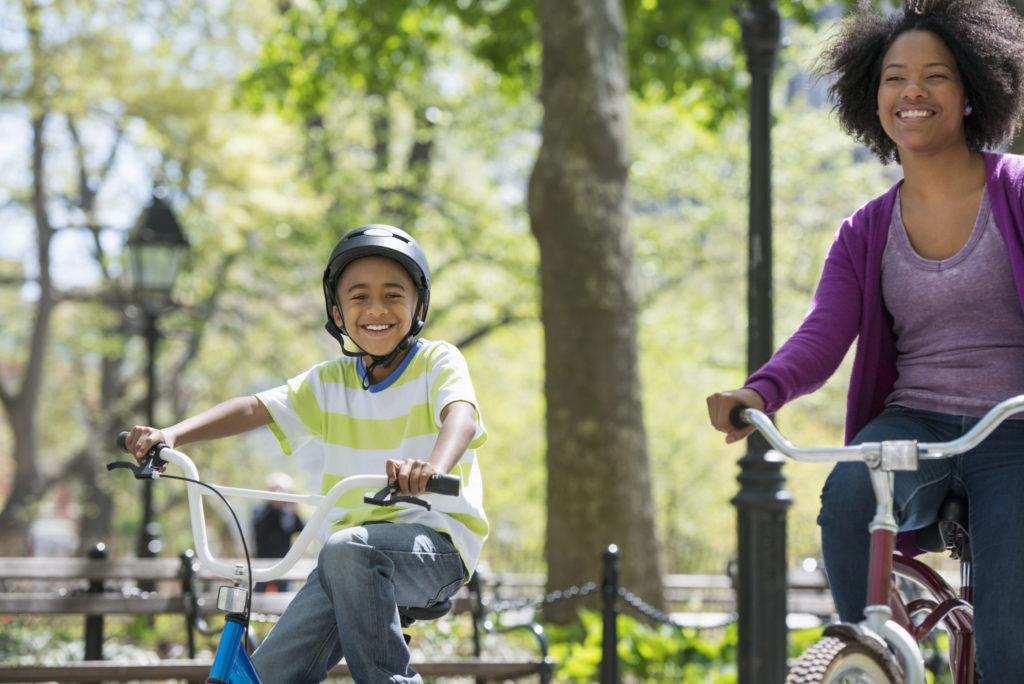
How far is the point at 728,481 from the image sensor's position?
81.1ft

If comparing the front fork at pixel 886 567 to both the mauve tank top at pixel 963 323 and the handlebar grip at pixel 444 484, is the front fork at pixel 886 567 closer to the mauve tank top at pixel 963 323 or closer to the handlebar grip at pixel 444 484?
the mauve tank top at pixel 963 323

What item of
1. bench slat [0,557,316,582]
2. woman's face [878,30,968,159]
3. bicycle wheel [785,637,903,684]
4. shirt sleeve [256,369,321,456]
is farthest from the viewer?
bench slat [0,557,316,582]

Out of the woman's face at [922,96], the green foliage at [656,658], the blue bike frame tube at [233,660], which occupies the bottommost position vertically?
the green foliage at [656,658]

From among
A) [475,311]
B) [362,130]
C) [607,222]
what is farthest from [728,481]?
[607,222]

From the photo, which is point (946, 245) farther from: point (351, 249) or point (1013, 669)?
point (351, 249)

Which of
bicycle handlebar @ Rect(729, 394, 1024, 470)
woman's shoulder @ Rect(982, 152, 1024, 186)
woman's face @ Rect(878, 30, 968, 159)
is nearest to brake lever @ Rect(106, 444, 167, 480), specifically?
bicycle handlebar @ Rect(729, 394, 1024, 470)

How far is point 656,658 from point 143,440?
503cm

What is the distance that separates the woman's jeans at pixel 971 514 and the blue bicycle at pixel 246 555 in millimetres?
934

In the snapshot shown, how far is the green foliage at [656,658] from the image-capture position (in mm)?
7375

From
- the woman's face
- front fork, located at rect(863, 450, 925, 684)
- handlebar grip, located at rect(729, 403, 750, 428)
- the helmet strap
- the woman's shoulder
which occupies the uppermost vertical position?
the woman's face

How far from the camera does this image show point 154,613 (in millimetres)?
6746

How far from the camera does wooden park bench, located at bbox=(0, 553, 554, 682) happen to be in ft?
16.8

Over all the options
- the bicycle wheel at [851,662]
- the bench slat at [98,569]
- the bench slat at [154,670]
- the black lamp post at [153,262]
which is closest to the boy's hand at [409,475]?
the bicycle wheel at [851,662]

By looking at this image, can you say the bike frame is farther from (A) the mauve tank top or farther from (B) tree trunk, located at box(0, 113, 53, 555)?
(B) tree trunk, located at box(0, 113, 53, 555)
